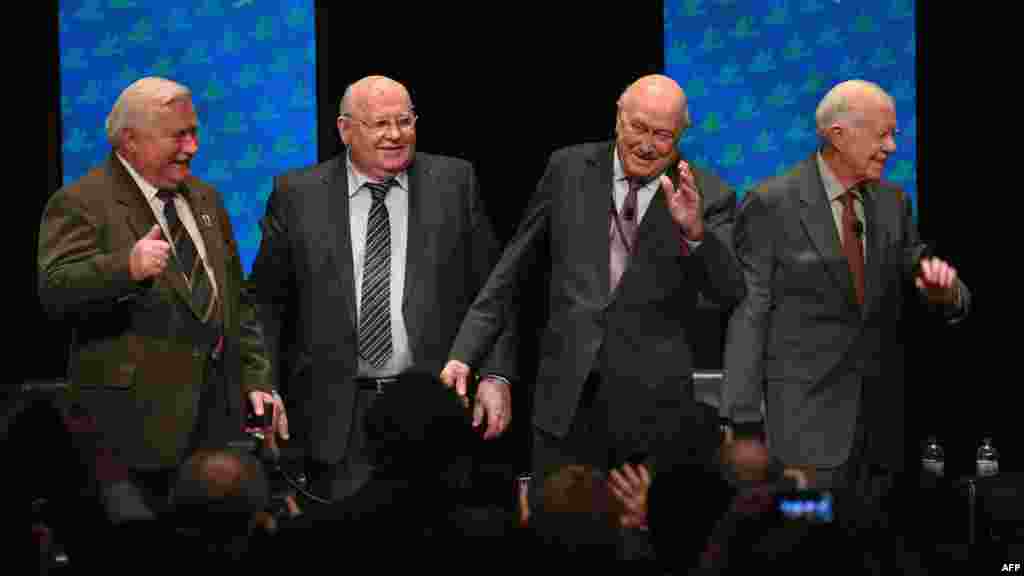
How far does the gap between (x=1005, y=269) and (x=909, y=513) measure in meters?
3.67

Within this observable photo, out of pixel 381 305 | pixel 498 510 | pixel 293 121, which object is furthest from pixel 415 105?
pixel 498 510

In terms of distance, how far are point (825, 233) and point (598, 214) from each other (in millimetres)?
660

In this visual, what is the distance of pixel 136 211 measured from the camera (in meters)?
5.34

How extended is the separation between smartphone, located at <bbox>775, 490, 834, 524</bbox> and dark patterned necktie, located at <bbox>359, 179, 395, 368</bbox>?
2446mm

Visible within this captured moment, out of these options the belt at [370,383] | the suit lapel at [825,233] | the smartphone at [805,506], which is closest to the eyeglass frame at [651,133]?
the suit lapel at [825,233]

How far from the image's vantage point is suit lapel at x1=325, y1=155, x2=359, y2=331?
18.8ft

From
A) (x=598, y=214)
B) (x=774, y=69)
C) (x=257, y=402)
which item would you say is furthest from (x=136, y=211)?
(x=774, y=69)

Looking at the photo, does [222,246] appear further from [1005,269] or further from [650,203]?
[1005,269]

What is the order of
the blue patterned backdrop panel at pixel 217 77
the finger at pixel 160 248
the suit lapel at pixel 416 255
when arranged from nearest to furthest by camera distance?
the finger at pixel 160 248 < the suit lapel at pixel 416 255 < the blue patterned backdrop panel at pixel 217 77

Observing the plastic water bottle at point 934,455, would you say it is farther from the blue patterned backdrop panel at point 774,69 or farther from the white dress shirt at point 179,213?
the white dress shirt at point 179,213

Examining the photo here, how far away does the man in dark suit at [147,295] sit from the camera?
518cm

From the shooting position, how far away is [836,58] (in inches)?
280

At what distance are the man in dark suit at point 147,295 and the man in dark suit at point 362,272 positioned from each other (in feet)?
0.98

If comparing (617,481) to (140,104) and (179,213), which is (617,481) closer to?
(179,213)
